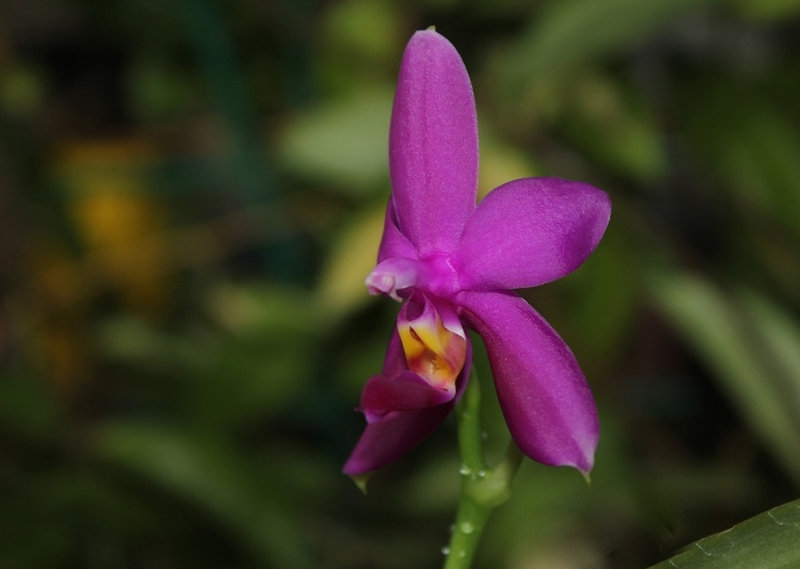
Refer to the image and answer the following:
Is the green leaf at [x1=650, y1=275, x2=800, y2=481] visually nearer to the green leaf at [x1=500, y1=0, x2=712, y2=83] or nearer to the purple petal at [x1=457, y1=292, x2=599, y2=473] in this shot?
the green leaf at [x1=500, y1=0, x2=712, y2=83]

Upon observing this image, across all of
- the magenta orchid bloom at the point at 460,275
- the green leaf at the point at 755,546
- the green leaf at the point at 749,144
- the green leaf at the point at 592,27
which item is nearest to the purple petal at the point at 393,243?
the magenta orchid bloom at the point at 460,275

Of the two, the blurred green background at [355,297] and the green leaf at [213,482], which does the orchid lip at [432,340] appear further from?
the green leaf at [213,482]

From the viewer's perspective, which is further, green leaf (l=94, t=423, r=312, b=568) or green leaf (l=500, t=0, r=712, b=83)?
green leaf (l=94, t=423, r=312, b=568)

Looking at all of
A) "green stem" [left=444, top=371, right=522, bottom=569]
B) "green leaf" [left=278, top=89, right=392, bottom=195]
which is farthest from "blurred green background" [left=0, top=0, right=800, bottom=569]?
"green stem" [left=444, top=371, right=522, bottom=569]

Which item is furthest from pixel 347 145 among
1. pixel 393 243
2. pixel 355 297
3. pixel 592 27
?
pixel 393 243

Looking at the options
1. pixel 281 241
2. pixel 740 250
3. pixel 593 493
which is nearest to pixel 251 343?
pixel 281 241

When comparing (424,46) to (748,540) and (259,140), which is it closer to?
(748,540)

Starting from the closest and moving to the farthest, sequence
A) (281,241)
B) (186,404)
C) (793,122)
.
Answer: (793,122) → (186,404) → (281,241)
